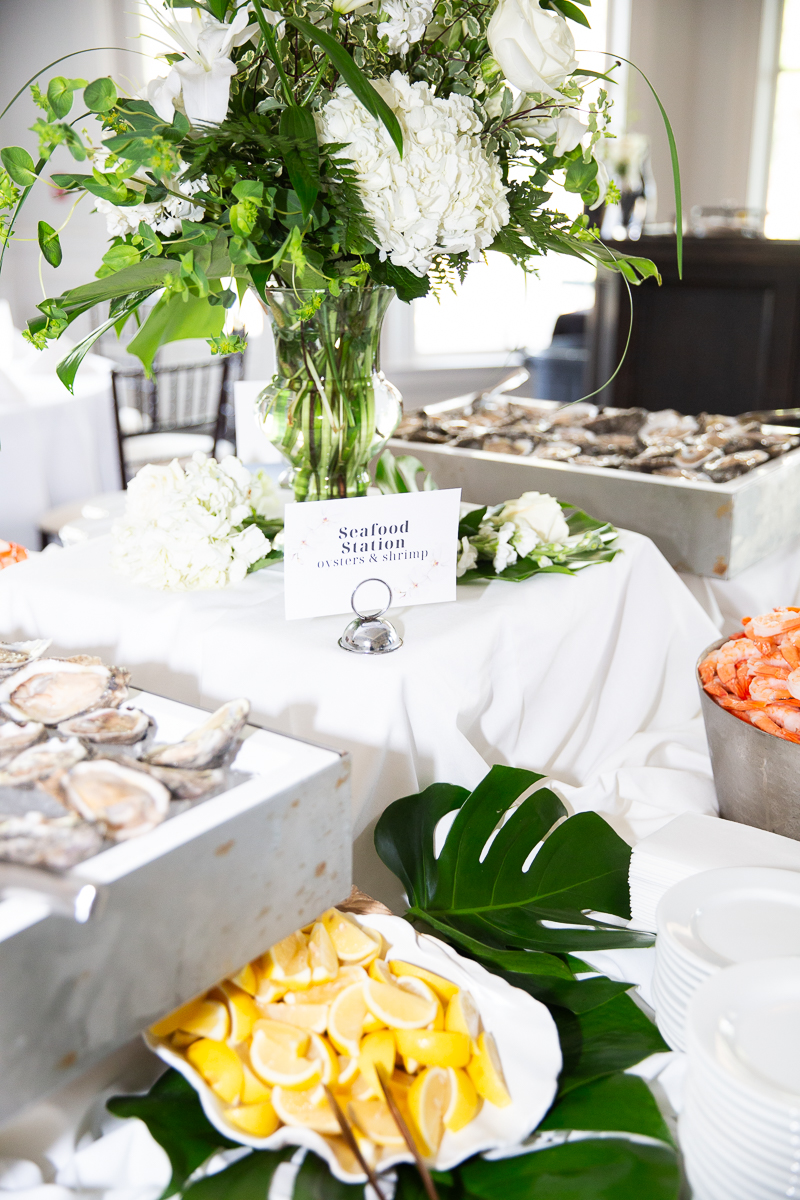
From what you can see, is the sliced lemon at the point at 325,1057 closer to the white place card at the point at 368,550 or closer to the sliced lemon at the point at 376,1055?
the sliced lemon at the point at 376,1055

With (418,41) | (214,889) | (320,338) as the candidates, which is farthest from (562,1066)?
(418,41)

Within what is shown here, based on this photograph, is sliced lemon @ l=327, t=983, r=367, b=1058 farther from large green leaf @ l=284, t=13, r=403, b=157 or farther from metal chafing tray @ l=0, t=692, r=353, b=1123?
large green leaf @ l=284, t=13, r=403, b=157

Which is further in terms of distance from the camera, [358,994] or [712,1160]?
[358,994]

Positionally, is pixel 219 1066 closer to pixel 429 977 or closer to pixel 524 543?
pixel 429 977

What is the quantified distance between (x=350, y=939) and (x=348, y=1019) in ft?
0.23

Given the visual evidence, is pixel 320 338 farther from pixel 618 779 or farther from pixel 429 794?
pixel 618 779

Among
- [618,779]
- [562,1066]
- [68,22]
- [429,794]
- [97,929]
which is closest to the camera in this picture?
[97,929]

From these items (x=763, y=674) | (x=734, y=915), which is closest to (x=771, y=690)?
(x=763, y=674)

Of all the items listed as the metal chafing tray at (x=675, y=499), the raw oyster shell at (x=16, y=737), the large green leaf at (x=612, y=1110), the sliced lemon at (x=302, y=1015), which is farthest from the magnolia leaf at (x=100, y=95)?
the metal chafing tray at (x=675, y=499)

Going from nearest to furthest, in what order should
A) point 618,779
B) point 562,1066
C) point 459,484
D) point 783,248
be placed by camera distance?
point 562,1066 < point 618,779 < point 459,484 < point 783,248

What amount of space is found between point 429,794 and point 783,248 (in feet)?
8.37

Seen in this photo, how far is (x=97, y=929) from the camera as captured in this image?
0.52 m

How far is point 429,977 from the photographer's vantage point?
0.68 metres

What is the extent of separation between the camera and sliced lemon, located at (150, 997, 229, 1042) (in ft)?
2.09
